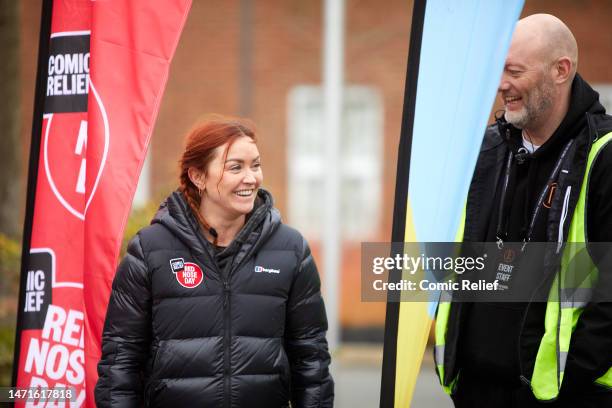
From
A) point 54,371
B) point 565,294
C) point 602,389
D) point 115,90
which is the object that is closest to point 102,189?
point 115,90

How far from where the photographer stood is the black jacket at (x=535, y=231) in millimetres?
2807

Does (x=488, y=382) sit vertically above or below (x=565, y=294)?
below

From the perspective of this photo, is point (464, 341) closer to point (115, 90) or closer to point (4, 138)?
point (115, 90)

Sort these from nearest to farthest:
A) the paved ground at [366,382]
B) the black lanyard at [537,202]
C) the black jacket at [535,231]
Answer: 1. the black jacket at [535,231]
2. the black lanyard at [537,202]
3. the paved ground at [366,382]

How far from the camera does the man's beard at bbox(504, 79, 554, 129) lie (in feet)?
9.77

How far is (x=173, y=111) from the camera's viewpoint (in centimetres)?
1075

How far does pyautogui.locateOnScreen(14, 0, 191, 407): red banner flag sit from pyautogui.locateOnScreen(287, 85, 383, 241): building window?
7.38 m

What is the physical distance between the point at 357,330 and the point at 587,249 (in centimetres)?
827

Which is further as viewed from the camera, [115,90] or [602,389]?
[115,90]

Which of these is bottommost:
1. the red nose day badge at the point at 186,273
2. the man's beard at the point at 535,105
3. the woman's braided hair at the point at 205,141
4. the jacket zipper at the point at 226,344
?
the jacket zipper at the point at 226,344

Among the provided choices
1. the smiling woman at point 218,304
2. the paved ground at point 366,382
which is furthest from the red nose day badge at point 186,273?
the paved ground at point 366,382

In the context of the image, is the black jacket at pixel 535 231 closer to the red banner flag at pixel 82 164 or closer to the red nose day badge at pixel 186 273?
the red nose day badge at pixel 186 273

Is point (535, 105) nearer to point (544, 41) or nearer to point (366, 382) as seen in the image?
point (544, 41)

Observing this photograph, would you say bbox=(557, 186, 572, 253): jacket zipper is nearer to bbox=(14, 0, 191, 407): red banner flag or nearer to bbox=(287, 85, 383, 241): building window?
bbox=(14, 0, 191, 407): red banner flag
